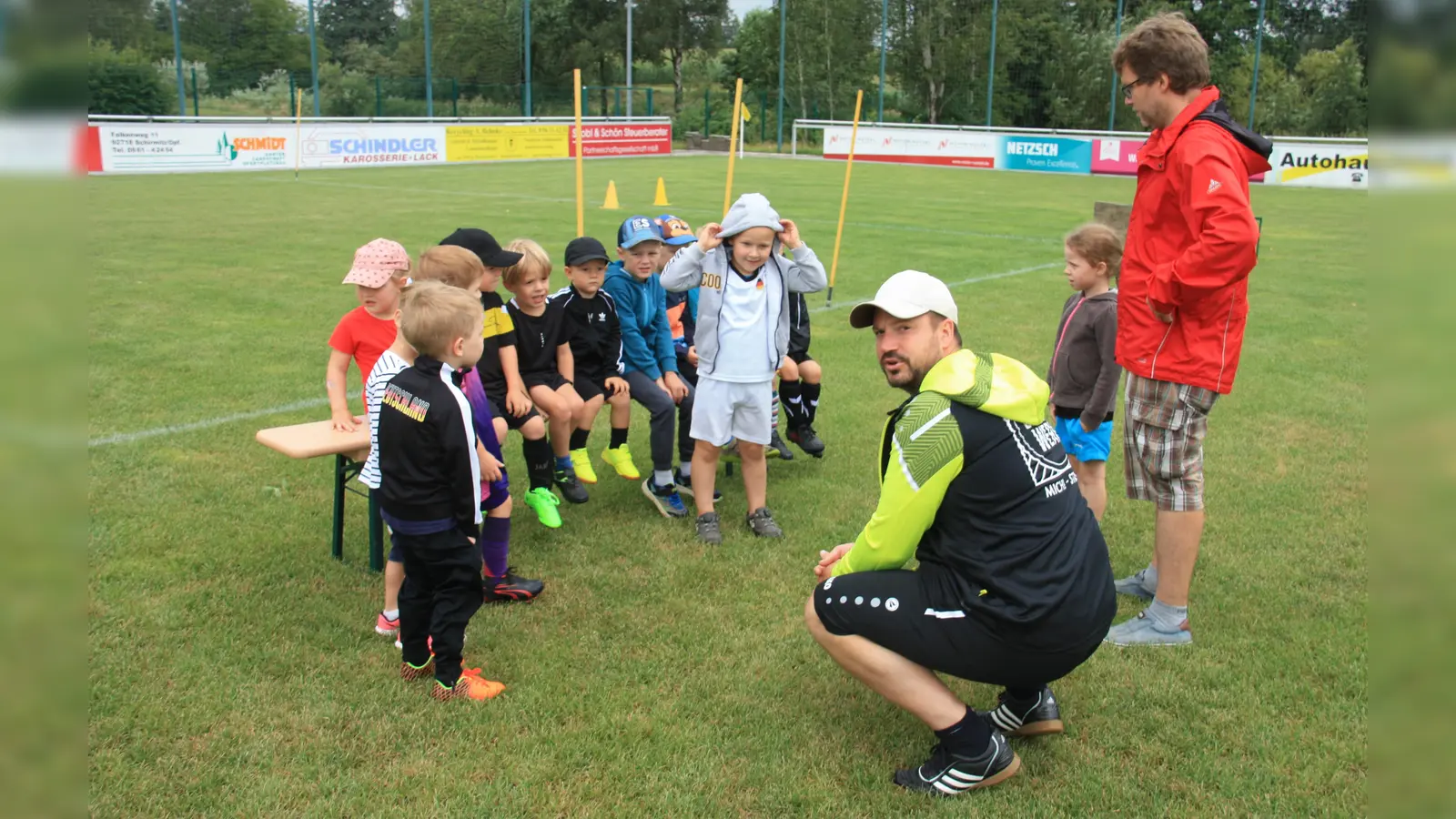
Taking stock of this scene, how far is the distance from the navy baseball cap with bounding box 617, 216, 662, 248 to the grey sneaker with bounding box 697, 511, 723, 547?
158cm

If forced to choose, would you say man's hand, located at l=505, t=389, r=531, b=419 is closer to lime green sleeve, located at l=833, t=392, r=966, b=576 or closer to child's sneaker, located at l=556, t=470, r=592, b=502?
child's sneaker, located at l=556, t=470, r=592, b=502

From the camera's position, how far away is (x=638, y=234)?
577 centimetres

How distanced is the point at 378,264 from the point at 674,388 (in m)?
1.92

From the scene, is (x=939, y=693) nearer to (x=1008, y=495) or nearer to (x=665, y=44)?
(x=1008, y=495)

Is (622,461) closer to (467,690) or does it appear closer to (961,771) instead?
(467,690)

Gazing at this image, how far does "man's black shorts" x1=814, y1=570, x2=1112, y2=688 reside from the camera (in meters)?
3.10

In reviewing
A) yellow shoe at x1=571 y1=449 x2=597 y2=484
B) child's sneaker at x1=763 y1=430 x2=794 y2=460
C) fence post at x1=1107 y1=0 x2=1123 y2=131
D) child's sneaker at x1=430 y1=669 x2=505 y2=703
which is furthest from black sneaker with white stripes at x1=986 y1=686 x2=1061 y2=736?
fence post at x1=1107 y1=0 x2=1123 y2=131

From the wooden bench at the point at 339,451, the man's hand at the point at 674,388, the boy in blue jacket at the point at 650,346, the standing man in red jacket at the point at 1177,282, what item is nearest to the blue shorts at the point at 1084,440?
the standing man in red jacket at the point at 1177,282

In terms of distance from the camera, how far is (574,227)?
17.2 metres

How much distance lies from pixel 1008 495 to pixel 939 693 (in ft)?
2.18

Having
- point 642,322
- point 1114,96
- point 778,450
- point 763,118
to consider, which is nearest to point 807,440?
point 778,450

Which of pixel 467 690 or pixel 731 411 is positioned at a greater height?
pixel 731 411

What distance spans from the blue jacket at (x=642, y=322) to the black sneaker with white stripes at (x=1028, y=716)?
10.2 ft

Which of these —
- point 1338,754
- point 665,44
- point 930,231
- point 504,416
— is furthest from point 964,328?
point 665,44
